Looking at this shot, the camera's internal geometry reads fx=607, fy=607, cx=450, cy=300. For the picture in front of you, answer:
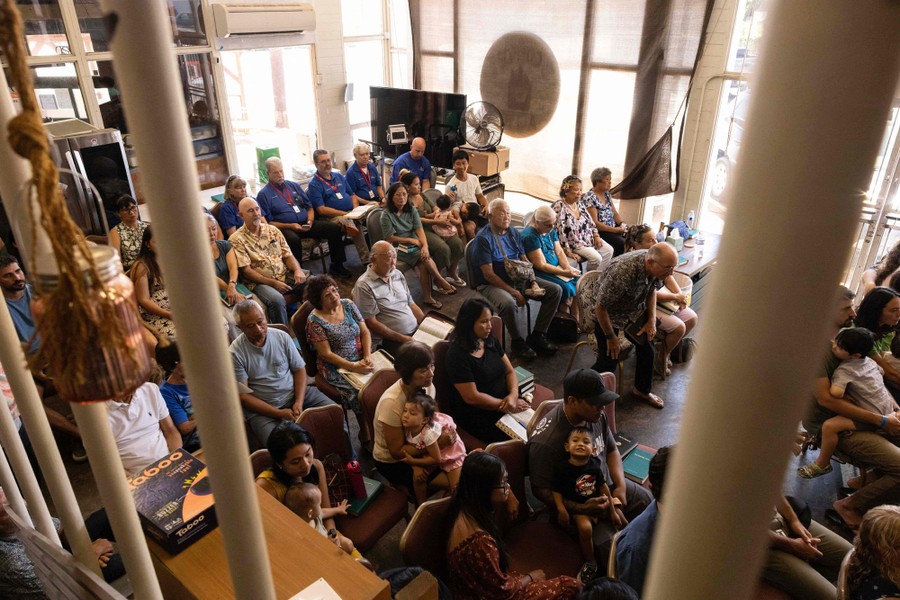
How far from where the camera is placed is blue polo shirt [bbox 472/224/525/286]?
17.0 feet

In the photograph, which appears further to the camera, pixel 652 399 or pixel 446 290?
pixel 446 290

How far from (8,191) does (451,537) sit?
2.10 meters

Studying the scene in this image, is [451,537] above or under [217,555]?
under

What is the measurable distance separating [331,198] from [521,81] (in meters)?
2.91

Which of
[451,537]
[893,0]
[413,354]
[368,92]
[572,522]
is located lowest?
[572,522]

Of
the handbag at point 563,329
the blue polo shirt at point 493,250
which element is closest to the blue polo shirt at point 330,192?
the blue polo shirt at point 493,250

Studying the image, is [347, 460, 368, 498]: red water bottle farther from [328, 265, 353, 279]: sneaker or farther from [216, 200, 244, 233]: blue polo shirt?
[328, 265, 353, 279]: sneaker

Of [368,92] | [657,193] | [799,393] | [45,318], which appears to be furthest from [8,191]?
[368,92]

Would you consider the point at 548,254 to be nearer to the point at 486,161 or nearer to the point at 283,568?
the point at 486,161

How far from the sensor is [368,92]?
883 centimetres

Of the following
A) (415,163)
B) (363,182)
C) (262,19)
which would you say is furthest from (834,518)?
(262,19)

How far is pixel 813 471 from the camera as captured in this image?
3.90 m

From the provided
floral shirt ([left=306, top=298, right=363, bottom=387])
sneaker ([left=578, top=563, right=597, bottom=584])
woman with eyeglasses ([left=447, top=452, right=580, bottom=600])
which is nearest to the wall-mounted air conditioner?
floral shirt ([left=306, top=298, right=363, bottom=387])

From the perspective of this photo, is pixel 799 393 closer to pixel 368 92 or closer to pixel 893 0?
pixel 893 0
